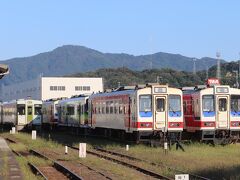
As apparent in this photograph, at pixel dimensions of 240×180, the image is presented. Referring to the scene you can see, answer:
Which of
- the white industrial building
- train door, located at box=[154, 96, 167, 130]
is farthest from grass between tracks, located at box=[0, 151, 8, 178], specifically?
the white industrial building

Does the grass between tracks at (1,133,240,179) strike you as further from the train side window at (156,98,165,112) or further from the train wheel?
the train side window at (156,98,165,112)

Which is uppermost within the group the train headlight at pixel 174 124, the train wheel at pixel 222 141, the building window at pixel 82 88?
the building window at pixel 82 88

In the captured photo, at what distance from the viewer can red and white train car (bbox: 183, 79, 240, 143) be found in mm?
27609

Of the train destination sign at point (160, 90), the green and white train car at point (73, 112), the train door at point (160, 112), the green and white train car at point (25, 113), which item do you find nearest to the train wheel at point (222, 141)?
the train door at point (160, 112)

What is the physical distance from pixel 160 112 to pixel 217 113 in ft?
9.80

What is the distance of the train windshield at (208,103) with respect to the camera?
2772 centimetres

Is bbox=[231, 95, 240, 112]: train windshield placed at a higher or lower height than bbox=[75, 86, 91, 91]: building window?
lower

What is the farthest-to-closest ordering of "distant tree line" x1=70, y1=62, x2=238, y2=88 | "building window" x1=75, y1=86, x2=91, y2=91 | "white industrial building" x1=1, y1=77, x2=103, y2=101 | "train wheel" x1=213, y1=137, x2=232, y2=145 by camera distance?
"distant tree line" x1=70, y1=62, x2=238, y2=88, "building window" x1=75, y1=86, x2=91, y2=91, "white industrial building" x1=1, y1=77, x2=103, y2=101, "train wheel" x1=213, y1=137, x2=232, y2=145

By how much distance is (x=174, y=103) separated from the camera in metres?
27.5

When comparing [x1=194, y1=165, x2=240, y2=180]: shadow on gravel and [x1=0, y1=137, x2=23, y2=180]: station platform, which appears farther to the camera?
[x1=0, y1=137, x2=23, y2=180]: station platform

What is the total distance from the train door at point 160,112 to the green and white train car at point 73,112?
42.2 ft

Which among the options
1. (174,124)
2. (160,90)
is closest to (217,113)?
(174,124)

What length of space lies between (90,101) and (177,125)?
38.6 feet

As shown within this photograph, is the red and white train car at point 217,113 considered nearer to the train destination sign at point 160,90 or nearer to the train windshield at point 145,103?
the train destination sign at point 160,90
